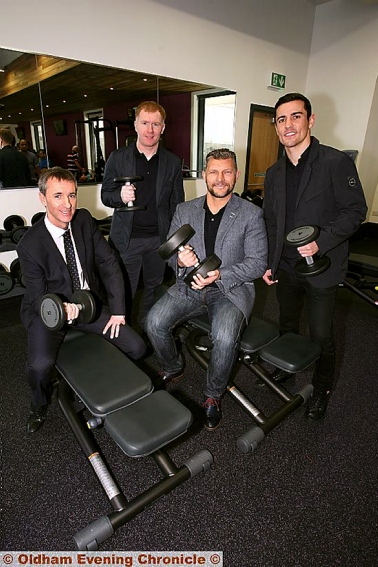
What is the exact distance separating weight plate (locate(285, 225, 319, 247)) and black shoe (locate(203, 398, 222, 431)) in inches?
36.4

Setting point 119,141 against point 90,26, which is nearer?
point 90,26

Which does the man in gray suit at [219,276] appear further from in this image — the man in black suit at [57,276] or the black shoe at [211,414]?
the man in black suit at [57,276]

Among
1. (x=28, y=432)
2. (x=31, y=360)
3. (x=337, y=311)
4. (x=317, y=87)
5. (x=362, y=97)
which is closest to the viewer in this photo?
(x=31, y=360)

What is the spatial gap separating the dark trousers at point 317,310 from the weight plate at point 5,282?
2249 mm

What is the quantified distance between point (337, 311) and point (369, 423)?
150 centimetres

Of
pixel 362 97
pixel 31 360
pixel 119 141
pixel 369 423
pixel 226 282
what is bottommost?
pixel 369 423

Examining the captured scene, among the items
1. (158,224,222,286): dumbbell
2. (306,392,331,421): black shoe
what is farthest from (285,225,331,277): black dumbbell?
(306,392,331,421): black shoe

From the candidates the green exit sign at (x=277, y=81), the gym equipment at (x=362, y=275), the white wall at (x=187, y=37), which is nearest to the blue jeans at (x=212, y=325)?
the gym equipment at (x=362, y=275)

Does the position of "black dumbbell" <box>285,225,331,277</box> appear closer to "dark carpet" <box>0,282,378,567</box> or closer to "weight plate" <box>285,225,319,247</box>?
"weight plate" <box>285,225,319,247</box>

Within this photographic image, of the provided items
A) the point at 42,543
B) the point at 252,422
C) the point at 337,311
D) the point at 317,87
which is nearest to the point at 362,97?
the point at 317,87

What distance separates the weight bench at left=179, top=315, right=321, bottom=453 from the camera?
1638mm

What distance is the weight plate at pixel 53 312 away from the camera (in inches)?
55.4

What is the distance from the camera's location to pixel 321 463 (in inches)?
64.7

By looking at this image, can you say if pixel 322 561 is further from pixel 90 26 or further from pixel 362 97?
pixel 362 97
